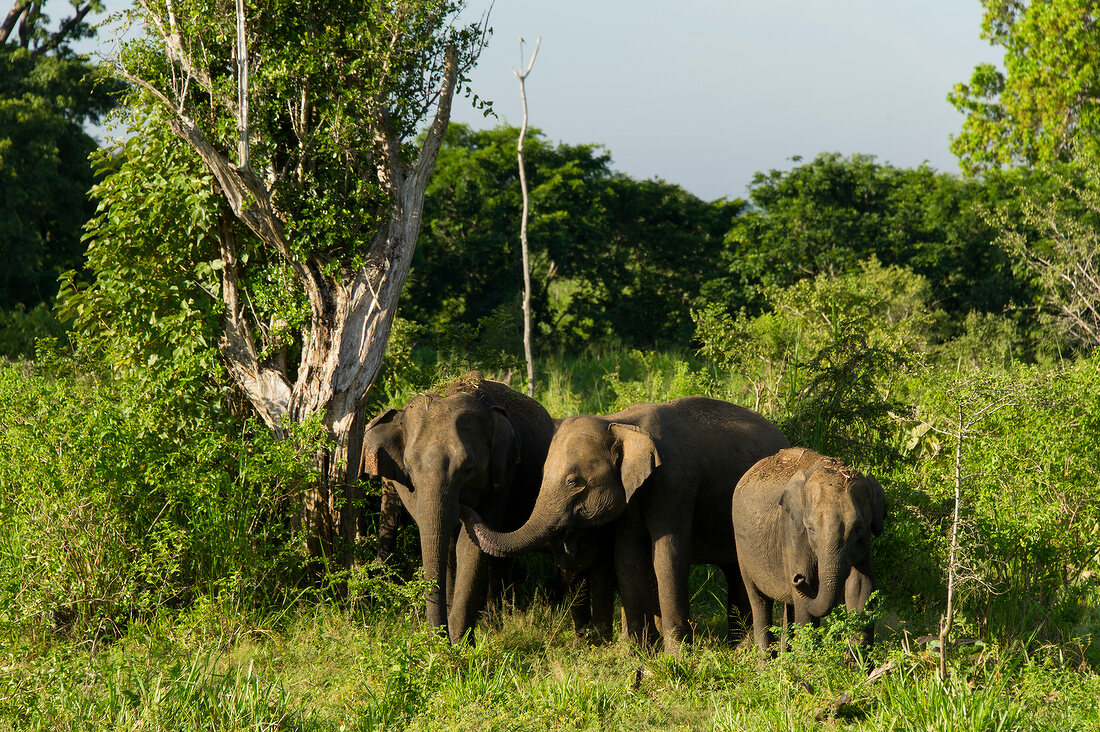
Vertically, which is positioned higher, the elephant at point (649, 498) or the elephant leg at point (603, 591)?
the elephant at point (649, 498)

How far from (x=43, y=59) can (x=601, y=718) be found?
21716 millimetres

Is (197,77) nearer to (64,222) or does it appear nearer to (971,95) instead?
(64,222)

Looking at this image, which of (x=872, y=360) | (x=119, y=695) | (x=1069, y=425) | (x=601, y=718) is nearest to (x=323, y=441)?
(x=119, y=695)

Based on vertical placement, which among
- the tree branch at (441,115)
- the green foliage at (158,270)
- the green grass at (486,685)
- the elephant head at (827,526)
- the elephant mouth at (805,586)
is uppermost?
the tree branch at (441,115)

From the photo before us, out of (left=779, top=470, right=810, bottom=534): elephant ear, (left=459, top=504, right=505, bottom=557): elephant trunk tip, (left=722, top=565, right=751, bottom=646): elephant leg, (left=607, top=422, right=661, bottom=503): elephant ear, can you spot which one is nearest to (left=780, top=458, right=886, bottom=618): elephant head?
(left=779, top=470, right=810, bottom=534): elephant ear

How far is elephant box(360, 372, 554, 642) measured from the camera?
689 centimetres

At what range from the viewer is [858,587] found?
5859 millimetres

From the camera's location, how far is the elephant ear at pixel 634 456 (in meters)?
6.59

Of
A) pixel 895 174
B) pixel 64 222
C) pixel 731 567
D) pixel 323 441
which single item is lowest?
pixel 731 567

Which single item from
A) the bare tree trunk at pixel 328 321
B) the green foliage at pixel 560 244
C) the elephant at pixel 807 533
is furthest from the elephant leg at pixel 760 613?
the green foliage at pixel 560 244

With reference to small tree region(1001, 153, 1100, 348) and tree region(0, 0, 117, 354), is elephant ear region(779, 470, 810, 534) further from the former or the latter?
tree region(0, 0, 117, 354)

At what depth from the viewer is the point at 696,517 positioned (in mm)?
7230

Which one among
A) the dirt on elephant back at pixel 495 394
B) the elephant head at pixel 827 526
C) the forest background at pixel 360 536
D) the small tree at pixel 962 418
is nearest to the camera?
the elephant head at pixel 827 526

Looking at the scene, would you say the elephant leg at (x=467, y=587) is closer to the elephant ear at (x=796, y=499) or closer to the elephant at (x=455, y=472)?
the elephant at (x=455, y=472)
